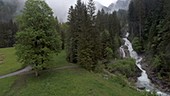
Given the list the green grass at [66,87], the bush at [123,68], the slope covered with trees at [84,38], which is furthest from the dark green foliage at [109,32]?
the green grass at [66,87]

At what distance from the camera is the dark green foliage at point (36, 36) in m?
37.1

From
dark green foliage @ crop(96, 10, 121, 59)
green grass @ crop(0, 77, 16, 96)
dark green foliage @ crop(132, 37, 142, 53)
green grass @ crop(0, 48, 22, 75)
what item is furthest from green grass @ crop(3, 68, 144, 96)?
dark green foliage @ crop(132, 37, 142, 53)

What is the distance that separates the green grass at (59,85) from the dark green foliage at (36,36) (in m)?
2.62

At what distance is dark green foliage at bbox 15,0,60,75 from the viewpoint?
37.1 m

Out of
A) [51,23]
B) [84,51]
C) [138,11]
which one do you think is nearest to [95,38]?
[84,51]

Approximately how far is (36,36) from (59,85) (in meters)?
8.43

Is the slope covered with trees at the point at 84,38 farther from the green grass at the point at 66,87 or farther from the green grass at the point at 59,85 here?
the green grass at the point at 66,87

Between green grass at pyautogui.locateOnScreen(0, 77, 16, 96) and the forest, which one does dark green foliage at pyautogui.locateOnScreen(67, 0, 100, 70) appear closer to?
the forest

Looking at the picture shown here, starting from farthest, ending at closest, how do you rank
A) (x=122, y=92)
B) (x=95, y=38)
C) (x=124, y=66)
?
(x=124, y=66) → (x=95, y=38) → (x=122, y=92)

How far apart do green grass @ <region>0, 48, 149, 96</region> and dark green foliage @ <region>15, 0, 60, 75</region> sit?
262 centimetres

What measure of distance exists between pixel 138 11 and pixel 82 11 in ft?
151

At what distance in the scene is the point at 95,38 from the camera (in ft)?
164

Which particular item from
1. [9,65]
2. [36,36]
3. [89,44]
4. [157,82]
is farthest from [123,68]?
[36,36]

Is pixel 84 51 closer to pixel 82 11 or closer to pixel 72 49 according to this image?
pixel 72 49
